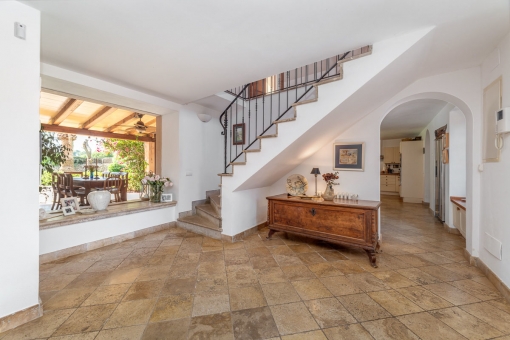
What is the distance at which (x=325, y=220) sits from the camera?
2.91 meters

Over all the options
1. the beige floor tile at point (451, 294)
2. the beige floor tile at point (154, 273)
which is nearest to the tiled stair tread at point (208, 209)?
the beige floor tile at point (154, 273)

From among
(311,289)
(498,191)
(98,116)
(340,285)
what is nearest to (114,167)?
(98,116)

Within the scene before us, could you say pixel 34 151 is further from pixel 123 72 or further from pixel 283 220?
pixel 283 220

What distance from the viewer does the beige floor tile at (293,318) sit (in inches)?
58.1

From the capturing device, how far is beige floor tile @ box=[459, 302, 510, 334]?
4.95ft

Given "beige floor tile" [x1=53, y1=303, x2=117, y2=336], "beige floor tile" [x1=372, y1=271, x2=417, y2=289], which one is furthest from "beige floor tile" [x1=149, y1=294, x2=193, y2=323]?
"beige floor tile" [x1=372, y1=271, x2=417, y2=289]

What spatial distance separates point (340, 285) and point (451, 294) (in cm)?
98

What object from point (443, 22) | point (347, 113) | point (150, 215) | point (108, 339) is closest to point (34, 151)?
point (108, 339)

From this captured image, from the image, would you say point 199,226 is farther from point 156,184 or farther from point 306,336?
point 306,336

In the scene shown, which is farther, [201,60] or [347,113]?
[347,113]

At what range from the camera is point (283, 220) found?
3301mm

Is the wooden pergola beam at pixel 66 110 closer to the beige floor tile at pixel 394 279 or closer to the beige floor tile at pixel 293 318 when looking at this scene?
the beige floor tile at pixel 293 318

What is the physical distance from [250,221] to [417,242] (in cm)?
270

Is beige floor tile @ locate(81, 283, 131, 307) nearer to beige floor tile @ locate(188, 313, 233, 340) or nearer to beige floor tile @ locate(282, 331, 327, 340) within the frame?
beige floor tile @ locate(188, 313, 233, 340)
